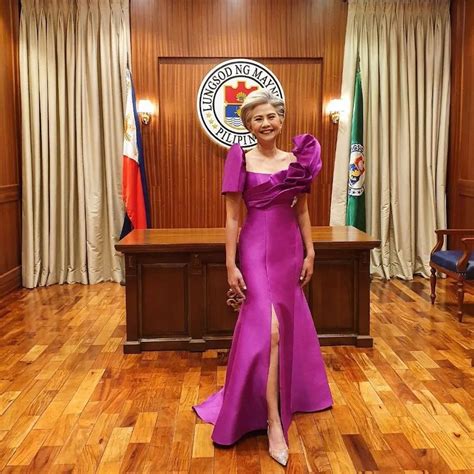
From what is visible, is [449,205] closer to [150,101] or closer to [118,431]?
[150,101]

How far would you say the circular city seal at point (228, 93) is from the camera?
6.63 meters

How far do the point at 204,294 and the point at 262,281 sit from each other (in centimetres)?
150

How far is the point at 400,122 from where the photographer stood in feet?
22.3

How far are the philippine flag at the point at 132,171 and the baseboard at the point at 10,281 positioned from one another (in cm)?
117

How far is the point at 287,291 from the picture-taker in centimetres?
294

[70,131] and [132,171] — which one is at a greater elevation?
[70,131]

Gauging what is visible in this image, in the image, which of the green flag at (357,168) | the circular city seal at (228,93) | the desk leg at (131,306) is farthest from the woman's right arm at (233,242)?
the green flag at (357,168)

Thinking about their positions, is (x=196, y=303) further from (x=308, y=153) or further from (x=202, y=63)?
(x=202, y=63)

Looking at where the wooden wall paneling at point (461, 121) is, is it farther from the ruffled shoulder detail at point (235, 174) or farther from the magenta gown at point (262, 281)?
the ruffled shoulder detail at point (235, 174)

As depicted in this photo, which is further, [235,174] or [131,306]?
[131,306]

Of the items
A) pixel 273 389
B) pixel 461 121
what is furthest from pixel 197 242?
pixel 461 121

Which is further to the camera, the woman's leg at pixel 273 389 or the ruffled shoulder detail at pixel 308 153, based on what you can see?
the ruffled shoulder detail at pixel 308 153

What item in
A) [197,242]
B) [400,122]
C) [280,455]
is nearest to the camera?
[280,455]

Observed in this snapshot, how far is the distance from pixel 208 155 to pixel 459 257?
281cm
